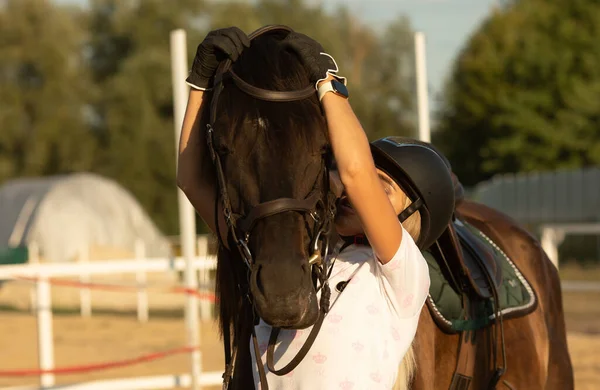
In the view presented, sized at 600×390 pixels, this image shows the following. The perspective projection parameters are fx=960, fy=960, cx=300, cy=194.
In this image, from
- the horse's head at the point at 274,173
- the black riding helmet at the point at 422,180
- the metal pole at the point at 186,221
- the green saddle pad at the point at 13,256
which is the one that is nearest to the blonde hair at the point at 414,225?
the black riding helmet at the point at 422,180

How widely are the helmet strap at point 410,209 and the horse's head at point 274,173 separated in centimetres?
51

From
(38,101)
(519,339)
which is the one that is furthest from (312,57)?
(38,101)

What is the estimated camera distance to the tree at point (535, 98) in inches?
1255

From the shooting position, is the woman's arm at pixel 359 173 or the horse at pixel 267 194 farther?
the woman's arm at pixel 359 173

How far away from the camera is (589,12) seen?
32625mm

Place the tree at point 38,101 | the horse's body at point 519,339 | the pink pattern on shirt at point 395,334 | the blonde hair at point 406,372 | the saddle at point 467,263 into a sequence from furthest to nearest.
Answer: the tree at point 38,101, the saddle at point 467,263, the horse's body at point 519,339, the blonde hair at point 406,372, the pink pattern on shirt at point 395,334

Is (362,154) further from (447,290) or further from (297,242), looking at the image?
(447,290)

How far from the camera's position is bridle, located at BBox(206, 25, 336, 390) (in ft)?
6.98

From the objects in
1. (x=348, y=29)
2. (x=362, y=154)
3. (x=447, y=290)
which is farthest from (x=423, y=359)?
(x=348, y=29)

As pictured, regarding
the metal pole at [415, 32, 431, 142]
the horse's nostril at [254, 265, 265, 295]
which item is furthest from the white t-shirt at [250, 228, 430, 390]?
the metal pole at [415, 32, 431, 142]

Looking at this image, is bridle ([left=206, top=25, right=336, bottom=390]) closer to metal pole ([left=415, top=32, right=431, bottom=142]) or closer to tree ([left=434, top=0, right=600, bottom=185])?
metal pole ([left=415, top=32, right=431, bottom=142])

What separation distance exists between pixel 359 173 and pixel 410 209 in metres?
0.53

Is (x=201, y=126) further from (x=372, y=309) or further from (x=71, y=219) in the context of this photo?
(x=71, y=219)

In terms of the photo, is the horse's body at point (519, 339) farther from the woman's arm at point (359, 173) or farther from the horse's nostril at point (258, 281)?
the horse's nostril at point (258, 281)
